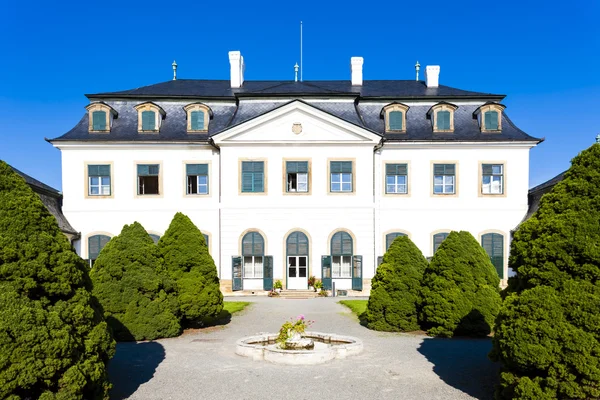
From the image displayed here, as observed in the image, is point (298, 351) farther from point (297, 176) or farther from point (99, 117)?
point (99, 117)

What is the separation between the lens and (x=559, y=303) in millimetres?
6789

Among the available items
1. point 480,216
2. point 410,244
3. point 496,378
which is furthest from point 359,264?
point 496,378

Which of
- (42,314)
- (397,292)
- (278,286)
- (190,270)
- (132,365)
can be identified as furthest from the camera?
(278,286)

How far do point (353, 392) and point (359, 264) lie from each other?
18.8m

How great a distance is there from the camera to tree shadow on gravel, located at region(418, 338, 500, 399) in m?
8.82

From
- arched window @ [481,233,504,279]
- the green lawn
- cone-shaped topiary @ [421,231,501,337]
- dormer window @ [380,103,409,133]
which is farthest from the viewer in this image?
dormer window @ [380,103,409,133]

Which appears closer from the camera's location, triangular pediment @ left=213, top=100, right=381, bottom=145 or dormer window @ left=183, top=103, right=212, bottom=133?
triangular pediment @ left=213, top=100, right=381, bottom=145

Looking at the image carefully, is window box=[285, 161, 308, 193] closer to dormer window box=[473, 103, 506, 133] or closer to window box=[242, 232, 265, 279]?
window box=[242, 232, 265, 279]

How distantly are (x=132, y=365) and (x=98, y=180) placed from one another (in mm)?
20106

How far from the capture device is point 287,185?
27.4 m

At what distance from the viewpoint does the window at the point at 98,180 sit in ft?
92.0

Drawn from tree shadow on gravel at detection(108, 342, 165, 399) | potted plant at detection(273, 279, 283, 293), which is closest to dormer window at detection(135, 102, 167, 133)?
potted plant at detection(273, 279, 283, 293)

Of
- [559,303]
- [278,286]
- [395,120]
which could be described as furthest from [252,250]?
[559,303]

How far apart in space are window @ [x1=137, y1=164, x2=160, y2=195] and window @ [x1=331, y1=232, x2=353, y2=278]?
10521mm
